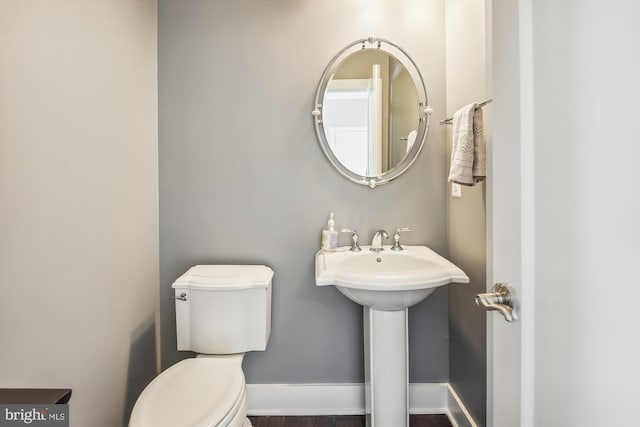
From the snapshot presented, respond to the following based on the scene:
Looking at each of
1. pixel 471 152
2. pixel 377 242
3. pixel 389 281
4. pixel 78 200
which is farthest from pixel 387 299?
pixel 78 200

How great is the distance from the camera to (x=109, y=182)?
1.43m

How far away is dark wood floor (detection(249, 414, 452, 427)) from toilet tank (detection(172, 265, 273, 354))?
0.51 meters

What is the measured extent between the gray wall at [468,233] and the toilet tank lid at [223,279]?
35.7 inches

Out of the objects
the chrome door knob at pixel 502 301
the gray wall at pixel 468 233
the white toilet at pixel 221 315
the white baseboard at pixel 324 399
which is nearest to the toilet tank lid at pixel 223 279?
the white toilet at pixel 221 315

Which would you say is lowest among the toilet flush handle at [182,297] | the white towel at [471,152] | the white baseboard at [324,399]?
the white baseboard at [324,399]

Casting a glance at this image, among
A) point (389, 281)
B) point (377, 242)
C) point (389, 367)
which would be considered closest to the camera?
point (389, 281)

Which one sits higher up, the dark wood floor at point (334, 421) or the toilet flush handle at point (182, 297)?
the toilet flush handle at point (182, 297)

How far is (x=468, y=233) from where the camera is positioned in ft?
5.25

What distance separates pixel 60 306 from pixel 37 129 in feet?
1.81

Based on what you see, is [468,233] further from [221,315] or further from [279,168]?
[221,315]

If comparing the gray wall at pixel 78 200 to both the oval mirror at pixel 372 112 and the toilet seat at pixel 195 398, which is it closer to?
the toilet seat at pixel 195 398

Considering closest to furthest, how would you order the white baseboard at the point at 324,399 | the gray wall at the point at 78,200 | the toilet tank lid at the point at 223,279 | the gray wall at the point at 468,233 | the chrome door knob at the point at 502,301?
the chrome door knob at the point at 502,301 < the gray wall at the point at 78,200 < the gray wall at the point at 468,233 < the toilet tank lid at the point at 223,279 < the white baseboard at the point at 324,399

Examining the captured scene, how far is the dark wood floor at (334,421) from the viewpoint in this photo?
5.89ft

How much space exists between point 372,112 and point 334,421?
158 cm
